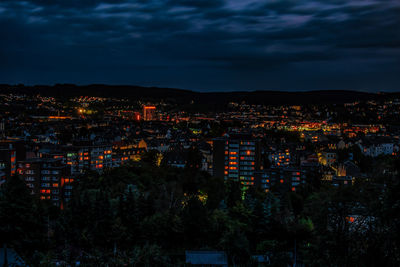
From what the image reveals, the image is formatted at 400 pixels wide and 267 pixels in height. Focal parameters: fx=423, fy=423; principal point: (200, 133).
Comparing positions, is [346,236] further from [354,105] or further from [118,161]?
[354,105]

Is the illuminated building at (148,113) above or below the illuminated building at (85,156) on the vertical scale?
above

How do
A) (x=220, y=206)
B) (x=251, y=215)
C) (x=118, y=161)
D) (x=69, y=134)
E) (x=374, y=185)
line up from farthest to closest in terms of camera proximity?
(x=69, y=134), (x=118, y=161), (x=220, y=206), (x=251, y=215), (x=374, y=185)

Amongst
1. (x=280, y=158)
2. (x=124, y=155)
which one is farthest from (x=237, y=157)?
(x=124, y=155)

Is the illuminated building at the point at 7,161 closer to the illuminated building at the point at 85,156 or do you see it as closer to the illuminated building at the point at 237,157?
the illuminated building at the point at 85,156

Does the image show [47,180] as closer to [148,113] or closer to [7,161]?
[7,161]

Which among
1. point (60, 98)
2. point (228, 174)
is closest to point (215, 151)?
point (228, 174)

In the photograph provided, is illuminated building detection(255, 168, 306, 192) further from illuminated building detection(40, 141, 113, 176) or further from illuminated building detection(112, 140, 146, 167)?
illuminated building detection(112, 140, 146, 167)

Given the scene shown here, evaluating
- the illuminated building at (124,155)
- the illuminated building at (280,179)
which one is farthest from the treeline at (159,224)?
the illuminated building at (124,155)
